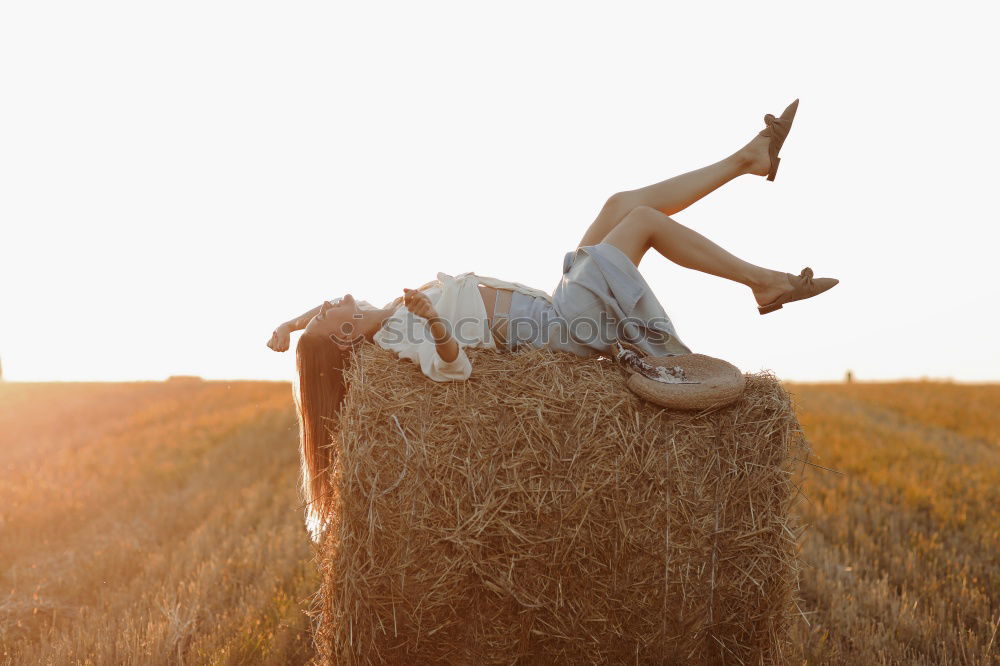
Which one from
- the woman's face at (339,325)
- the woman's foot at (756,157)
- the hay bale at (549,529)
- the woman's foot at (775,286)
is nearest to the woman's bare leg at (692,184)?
the woman's foot at (756,157)

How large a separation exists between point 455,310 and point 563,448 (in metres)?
0.91

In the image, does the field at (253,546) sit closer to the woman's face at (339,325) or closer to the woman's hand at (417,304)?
the woman's face at (339,325)

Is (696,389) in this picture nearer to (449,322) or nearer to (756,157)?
(449,322)

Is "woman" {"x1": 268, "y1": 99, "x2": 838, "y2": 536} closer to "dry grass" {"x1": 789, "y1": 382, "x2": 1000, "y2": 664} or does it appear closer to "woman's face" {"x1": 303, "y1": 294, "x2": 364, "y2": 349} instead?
"woman's face" {"x1": 303, "y1": 294, "x2": 364, "y2": 349}

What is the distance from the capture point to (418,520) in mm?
3141

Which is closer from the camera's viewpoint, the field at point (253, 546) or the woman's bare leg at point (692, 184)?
the field at point (253, 546)

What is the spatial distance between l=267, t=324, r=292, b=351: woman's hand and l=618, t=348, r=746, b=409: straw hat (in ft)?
5.50

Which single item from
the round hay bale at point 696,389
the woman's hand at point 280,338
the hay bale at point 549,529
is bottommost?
the hay bale at point 549,529

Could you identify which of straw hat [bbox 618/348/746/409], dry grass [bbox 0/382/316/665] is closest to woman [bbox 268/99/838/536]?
straw hat [bbox 618/348/746/409]

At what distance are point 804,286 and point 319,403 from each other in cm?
247

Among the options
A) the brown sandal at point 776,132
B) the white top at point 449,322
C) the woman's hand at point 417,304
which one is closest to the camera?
the woman's hand at point 417,304

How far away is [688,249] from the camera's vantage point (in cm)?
368

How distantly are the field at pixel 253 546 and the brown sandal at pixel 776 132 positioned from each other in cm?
124

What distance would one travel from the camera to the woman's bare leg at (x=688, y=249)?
12.0 ft
